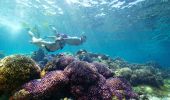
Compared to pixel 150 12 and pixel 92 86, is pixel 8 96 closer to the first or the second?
pixel 92 86

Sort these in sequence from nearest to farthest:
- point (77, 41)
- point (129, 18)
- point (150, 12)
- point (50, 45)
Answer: point (50, 45), point (77, 41), point (150, 12), point (129, 18)

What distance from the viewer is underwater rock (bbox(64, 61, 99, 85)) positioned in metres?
7.92

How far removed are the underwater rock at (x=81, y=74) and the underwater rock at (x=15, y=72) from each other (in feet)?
4.87

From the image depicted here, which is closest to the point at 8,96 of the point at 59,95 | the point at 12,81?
the point at 12,81

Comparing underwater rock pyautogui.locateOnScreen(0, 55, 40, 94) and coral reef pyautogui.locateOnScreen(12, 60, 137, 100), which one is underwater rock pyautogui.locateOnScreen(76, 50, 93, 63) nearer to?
coral reef pyautogui.locateOnScreen(12, 60, 137, 100)

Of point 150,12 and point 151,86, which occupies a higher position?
point 150,12

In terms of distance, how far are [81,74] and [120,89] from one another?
194 cm

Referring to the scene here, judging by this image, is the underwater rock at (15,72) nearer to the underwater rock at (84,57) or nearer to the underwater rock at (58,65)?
the underwater rock at (58,65)

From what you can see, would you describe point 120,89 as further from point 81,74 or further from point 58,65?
point 58,65

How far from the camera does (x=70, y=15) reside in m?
37.1

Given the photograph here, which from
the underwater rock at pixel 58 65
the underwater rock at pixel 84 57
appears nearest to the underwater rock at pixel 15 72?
the underwater rock at pixel 58 65

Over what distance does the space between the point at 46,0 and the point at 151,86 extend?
2371cm

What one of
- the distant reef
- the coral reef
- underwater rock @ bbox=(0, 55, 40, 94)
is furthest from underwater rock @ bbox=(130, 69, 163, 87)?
underwater rock @ bbox=(0, 55, 40, 94)

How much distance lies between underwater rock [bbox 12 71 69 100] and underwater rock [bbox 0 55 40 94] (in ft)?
1.33
